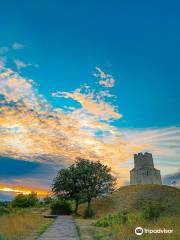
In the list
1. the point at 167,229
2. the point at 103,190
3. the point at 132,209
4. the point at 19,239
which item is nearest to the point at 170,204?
the point at 132,209

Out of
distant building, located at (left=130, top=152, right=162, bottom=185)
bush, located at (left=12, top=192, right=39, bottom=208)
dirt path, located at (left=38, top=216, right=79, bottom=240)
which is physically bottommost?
dirt path, located at (left=38, top=216, right=79, bottom=240)

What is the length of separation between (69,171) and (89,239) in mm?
35843

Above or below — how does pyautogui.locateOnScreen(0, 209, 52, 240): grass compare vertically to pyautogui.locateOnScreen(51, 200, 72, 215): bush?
below

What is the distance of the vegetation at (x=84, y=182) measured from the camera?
48.0 metres

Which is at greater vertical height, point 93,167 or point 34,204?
point 93,167

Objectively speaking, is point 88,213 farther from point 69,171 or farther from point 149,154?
point 149,154

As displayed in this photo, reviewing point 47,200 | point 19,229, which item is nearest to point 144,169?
point 47,200

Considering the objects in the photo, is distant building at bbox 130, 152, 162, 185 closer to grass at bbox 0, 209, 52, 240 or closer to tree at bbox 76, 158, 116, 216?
tree at bbox 76, 158, 116, 216

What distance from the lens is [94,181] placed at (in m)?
47.9

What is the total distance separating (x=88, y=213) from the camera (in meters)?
45.5

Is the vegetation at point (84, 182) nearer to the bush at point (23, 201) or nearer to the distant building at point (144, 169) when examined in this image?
the bush at point (23, 201)

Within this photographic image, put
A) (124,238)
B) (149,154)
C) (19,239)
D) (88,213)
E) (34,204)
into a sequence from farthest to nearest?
(149,154)
(34,204)
(88,213)
(19,239)
(124,238)

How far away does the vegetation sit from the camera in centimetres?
4803

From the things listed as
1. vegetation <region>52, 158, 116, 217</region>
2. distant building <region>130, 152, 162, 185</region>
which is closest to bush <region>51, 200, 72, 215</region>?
vegetation <region>52, 158, 116, 217</region>
